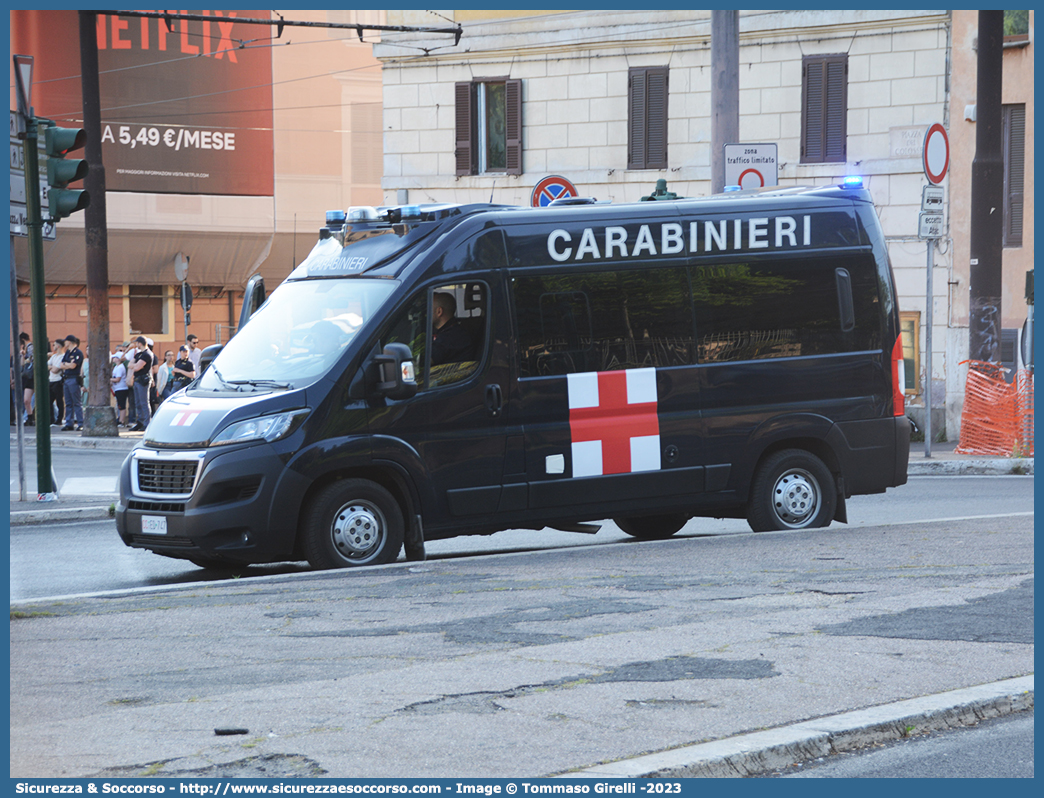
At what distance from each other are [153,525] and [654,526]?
4442 millimetres

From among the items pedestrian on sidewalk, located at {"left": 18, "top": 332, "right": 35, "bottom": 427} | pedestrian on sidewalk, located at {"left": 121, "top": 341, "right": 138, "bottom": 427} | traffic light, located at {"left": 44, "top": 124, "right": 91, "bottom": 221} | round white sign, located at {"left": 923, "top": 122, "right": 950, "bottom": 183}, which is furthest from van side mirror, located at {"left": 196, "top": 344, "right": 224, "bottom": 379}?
pedestrian on sidewalk, located at {"left": 18, "top": 332, "right": 35, "bottom": 427}

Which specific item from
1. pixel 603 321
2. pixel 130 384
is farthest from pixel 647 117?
pixel 603 321

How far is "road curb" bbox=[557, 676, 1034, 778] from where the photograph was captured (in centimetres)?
516

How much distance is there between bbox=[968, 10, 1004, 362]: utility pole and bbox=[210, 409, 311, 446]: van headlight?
12944 millimetres

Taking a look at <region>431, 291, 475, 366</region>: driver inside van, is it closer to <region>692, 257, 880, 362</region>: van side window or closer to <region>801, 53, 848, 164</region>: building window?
<region>692, 257, 880, 362</region>: van side window

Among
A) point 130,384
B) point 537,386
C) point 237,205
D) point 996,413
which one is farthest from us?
point 237,205

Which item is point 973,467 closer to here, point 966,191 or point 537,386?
point 966,191

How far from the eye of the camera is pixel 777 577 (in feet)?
30.8

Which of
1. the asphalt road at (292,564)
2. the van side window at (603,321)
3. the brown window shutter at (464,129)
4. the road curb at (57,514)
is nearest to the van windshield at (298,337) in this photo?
the van side window at (603,321)

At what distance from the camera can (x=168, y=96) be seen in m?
38.5

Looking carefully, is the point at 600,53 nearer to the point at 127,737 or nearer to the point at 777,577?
the point at 777,577

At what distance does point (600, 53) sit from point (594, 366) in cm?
1726

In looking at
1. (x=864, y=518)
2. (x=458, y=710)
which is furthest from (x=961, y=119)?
(x=458, y=710)

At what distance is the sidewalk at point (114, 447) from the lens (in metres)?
14.4
